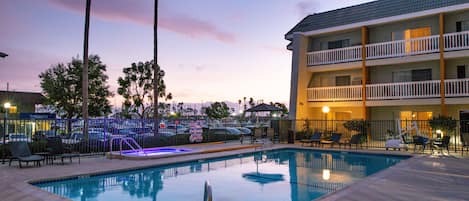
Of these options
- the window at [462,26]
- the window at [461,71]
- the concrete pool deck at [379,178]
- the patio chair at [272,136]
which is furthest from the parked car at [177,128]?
the window at [462,26]

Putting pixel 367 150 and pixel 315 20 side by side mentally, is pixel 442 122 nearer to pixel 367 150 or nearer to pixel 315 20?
pixel 367 150

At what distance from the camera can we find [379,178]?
31.4 feet

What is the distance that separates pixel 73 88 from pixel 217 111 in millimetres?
46839

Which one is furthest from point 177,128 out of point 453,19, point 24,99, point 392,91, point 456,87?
point 24,99

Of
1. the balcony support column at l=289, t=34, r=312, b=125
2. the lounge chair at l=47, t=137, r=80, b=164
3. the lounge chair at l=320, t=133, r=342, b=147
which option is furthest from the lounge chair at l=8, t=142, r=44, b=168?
the balcony support column at l=289, t=34, r=312, b=125

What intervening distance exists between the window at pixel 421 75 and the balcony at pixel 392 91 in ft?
4.96

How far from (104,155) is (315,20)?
17.2m

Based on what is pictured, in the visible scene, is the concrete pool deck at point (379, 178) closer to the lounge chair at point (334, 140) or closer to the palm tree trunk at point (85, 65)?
the palm tree trunk at point (85, 65)

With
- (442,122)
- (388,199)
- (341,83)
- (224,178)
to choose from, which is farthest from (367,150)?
(388,199)

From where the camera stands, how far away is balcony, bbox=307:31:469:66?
18578 millimetres

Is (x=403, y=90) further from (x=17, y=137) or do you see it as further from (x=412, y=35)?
(x=17, y=137)

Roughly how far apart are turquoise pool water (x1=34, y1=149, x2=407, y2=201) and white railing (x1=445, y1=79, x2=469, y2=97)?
6.06 metres

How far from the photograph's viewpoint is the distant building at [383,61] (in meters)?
18.9

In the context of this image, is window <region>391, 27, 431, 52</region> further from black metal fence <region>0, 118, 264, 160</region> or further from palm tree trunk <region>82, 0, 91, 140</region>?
palm tree trunk <region>82, 0, 91, 140</region>
